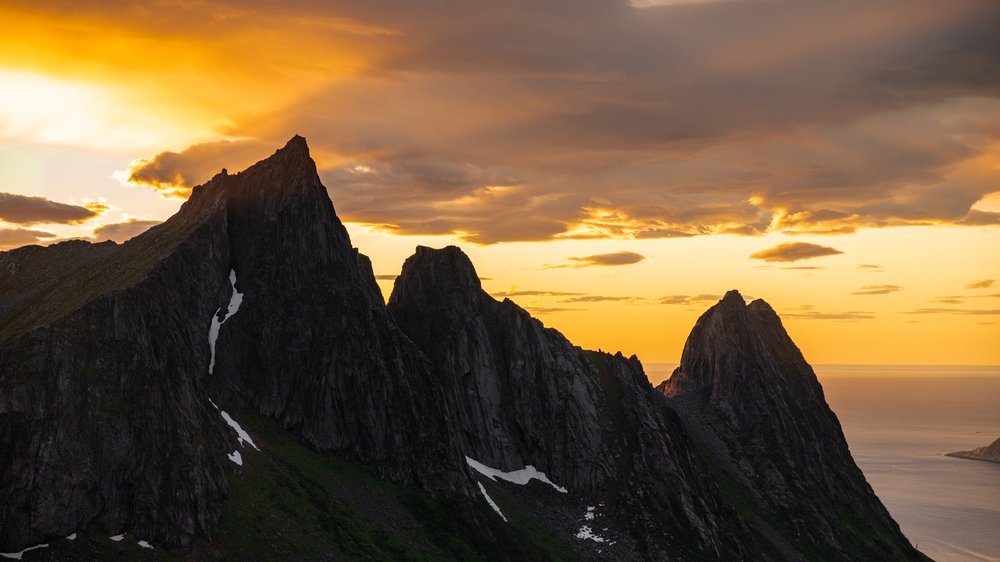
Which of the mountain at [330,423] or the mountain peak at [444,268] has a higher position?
the mountain peak at [444,268]

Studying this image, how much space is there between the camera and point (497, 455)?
140250 millimetres

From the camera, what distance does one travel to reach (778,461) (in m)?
180

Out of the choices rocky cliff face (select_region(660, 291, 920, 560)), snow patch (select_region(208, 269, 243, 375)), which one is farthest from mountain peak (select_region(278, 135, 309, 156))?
rocky cliff face (select_region(660, 291, 920, 560))

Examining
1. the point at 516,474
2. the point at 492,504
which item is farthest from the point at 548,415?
the point at 492,504

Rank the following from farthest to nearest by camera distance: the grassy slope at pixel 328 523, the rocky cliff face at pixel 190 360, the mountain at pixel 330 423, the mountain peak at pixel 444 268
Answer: the mountain peak at pixel 444 268
the grassy slope at pixel 328 523
the mountain at pixel 330 423
the rocky cliff face at pixel 190 360

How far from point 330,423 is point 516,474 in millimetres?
40292

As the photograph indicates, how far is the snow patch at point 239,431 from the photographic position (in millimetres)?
99812

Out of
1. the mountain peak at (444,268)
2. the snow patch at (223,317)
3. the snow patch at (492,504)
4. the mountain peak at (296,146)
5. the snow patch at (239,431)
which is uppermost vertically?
the mountain peak at (296,146)

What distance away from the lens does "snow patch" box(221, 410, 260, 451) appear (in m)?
99.8

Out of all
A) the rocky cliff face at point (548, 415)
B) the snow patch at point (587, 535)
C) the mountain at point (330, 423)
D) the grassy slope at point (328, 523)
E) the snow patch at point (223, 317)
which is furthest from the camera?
the rocky cliff face at point (548, 415)

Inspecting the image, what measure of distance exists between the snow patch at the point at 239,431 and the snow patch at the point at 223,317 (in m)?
7.86

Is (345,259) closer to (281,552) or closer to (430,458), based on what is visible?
(430,458)

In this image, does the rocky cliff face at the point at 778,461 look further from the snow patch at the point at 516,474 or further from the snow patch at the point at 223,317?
the snow patch at the point at 223,317

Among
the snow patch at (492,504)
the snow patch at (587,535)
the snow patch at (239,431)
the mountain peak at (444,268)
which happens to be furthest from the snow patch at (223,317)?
the snow patch at (587,535)
